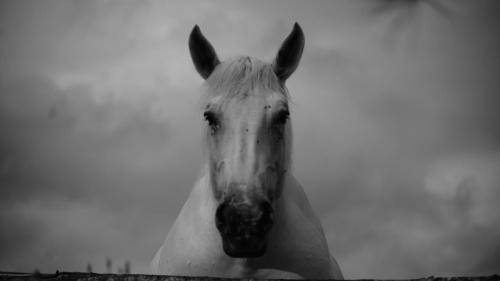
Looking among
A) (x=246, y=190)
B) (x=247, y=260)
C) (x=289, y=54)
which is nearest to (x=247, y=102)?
(x=246, y=190)

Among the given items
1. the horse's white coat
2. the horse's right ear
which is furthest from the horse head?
the horse's white coat

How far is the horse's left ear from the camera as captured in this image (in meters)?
5.14

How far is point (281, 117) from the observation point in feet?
14.5

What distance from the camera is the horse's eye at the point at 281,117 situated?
14.3ft

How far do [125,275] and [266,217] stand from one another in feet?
4.38

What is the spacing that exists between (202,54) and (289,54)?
2.93 ft

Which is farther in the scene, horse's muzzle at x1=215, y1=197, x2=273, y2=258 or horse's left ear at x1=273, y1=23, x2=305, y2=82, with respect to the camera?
horse's left ear at x1=273, y1=23, x2=305, y2=82

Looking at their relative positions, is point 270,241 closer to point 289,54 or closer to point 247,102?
point 247,102

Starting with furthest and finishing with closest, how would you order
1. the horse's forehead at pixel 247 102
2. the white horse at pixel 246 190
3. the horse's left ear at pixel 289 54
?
the horse's left ear at pixel 289 54, the horse's forehead at pixel 247 102, the white horse at pixel 246 190

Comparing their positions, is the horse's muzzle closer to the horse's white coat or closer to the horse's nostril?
the horse's nostril

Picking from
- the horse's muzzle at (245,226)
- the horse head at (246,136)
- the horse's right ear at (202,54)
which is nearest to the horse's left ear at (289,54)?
the horse head at (246,136)

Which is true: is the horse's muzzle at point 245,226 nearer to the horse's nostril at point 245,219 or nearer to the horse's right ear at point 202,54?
the horse's nostril at point 245,219

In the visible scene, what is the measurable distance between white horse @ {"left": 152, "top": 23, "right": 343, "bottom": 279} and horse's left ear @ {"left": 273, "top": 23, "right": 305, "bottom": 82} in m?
0.01

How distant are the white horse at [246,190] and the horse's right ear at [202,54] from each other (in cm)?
1
